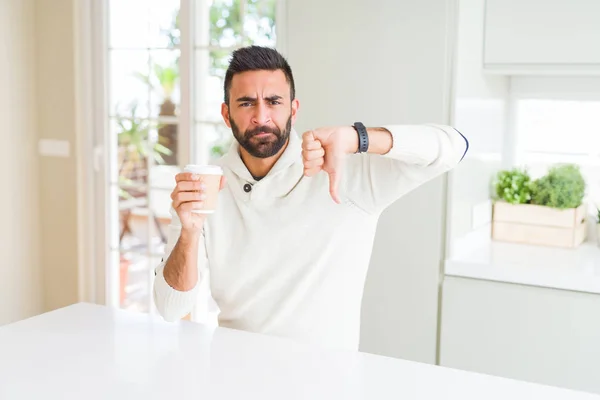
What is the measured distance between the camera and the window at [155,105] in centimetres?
335

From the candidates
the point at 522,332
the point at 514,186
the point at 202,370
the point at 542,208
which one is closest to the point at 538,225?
the point at 542,208

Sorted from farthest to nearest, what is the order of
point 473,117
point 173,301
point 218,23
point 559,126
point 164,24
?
1. point 164,24
2. point 218,23
3. point 559,126
4. point 473,117
5. point 173,301

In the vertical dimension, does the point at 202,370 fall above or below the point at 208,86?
below

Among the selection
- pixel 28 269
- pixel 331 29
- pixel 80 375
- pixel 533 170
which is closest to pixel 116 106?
pixel 28 269

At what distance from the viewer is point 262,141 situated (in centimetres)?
192

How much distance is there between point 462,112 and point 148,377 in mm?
1667

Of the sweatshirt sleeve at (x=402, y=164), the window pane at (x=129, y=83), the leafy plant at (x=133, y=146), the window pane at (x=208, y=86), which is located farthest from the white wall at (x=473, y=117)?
the window pane at (x=129, y=83)

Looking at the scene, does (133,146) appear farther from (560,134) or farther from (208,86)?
(560,134)

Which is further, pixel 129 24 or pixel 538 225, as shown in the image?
pixel 129 24

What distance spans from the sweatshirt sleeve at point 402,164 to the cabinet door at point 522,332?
0.84m

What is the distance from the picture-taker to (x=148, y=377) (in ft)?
4.64

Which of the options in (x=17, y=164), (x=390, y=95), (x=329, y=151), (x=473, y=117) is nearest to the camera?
(x=329, y=151)

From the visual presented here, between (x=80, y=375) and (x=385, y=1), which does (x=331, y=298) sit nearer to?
(x=80, y=375)

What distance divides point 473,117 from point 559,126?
21.8 inches
